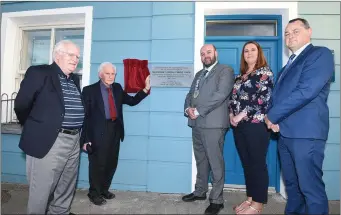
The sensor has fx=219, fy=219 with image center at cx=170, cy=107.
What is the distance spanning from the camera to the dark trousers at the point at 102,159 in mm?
2900

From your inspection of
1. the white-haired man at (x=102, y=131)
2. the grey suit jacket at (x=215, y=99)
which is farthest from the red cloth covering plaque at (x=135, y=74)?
the grey suit jacket at (x=215, y=99)

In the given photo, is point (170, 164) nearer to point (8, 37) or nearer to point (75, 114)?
point (75, 114)

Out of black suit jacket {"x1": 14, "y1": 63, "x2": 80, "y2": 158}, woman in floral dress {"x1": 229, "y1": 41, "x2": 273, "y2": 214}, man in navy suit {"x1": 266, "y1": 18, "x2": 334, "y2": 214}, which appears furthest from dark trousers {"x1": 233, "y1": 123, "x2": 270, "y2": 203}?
black suit jacket {"x1": 14, "y1": 63, "x2": 80, "y2": 158}

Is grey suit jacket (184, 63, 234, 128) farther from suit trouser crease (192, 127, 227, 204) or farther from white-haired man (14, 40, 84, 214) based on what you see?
white-haired man (14, 40, 84, 214)

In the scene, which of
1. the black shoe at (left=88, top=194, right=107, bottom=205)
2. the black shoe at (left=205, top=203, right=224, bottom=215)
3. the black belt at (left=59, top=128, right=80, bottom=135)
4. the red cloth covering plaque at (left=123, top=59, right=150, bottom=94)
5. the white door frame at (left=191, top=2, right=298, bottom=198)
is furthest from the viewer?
the red cloth covering plaque at (left=123, top=59, right=150, bottom=94)

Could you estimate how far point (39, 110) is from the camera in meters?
2.03

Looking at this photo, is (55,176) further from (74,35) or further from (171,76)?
(74,35)

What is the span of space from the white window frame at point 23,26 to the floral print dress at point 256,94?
2.37m

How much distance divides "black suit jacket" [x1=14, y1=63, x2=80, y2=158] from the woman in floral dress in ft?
6.18

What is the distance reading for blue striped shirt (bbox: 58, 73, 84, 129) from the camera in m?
2.14

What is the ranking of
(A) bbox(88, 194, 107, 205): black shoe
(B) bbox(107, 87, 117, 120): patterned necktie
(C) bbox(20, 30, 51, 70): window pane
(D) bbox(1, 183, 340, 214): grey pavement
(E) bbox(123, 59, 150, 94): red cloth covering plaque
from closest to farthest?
1. (D) bbox(1, 183, 340, 214): grey pavement
2. (A) bbox(88, 194, 107, 205): black shoe
3. (B) bbox(107, 87, 117, 120): patterned necktie
4. (E) bbox(123, 59, 150, 94): red cloth covering plaque
5. (C) bbox(20, 30, 51, 70): window pane

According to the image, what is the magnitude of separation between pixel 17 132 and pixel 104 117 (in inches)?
70.2

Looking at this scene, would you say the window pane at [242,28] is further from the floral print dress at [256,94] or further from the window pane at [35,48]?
the window pane at [35,48]

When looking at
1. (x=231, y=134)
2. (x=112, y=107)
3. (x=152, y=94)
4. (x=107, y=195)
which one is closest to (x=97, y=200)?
(x=107, y=195)
